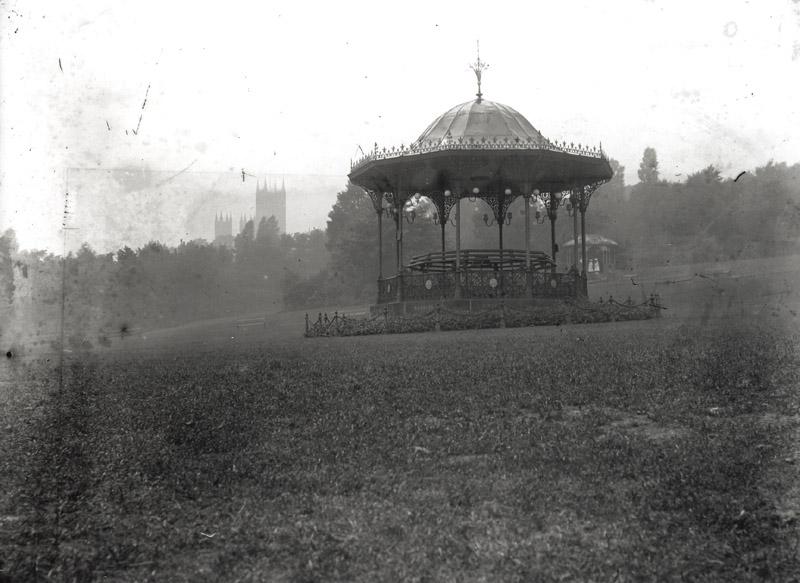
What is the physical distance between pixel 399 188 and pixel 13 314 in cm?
1988

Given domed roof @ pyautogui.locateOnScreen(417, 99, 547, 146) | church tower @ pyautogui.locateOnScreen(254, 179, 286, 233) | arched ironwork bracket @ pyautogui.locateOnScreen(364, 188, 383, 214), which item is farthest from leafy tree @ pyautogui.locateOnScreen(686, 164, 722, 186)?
church tower @ pyautogui.locateOnScreen(254, 179, 286, 233)

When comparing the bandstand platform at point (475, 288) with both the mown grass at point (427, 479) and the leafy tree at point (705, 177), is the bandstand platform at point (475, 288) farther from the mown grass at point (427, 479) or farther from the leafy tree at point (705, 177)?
the leafy tree at point (705, 177)

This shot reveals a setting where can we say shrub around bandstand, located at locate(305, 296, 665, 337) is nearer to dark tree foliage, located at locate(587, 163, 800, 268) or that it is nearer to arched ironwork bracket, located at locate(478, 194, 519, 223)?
arched ironwork bracket, located at locate(478, 194, 519, 223)

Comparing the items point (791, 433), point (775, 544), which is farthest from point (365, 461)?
point (791, 433)

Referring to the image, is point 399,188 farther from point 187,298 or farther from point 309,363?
point 187,298

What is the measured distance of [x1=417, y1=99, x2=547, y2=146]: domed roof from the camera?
25469 mm

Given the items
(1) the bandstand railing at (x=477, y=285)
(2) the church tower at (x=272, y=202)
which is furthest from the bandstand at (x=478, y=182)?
(2) the church tower at (x=272, y=202)

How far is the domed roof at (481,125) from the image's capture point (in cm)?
2547

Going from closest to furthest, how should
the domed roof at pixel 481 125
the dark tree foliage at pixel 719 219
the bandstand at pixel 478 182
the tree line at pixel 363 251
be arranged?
the bandstand at pixel 478 182, the domed roof at pixel 481 125, the tree line at pixel 363 251, the dark tree foliage at pixel 719 219

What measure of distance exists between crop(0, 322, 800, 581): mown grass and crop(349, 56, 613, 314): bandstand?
1601 cm

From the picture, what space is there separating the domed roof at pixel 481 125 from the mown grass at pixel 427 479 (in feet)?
57.9

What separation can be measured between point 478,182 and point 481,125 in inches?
105

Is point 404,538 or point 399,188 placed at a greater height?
point 399,188

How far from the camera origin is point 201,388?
8992 mm
